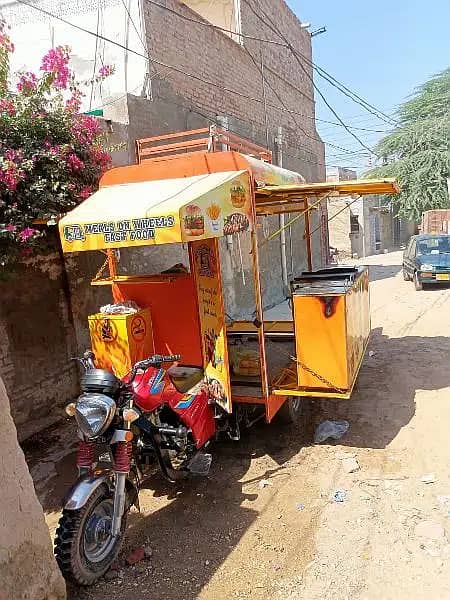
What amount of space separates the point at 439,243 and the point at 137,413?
13.6 m

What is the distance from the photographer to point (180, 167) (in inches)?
190

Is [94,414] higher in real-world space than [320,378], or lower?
higher

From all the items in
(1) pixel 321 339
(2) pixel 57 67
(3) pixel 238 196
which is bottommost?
(1) pixel 321 339

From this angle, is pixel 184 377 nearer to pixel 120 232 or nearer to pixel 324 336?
pixel 324 336

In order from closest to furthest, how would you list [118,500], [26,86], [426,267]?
[118,500]
[26,86]
[426,267]

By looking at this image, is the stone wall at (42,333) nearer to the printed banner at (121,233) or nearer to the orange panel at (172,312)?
the orange panel at (172,312)

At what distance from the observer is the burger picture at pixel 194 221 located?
3744mm

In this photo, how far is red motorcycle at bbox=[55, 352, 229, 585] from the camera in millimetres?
3176

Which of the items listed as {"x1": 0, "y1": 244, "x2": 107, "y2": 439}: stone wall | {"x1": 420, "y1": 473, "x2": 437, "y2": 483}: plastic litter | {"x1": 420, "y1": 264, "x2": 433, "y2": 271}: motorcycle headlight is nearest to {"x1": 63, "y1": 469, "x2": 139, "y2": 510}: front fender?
{"x1": 420, "y1": 473, "x2": 437, "y2": 483}: plastic litter

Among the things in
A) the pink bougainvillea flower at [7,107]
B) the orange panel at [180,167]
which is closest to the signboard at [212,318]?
the orange panel at [180,167]

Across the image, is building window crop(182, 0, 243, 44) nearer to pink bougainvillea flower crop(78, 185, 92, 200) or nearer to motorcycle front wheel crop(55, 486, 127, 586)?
pink bougainvillea flower crop(78, 185, 92, 200)

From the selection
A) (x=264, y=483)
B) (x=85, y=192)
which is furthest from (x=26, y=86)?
(x=264, y=483)

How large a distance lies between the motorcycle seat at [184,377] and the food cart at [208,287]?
128 millimetres

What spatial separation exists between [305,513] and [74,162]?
13.3ft
